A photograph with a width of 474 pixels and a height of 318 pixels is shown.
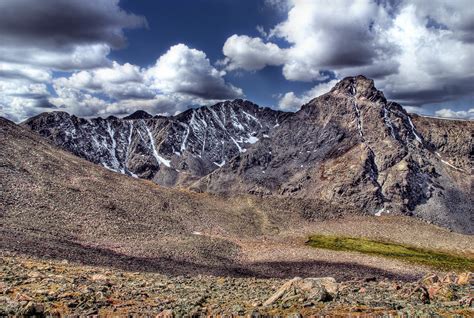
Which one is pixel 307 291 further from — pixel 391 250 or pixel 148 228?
pixel 391 250

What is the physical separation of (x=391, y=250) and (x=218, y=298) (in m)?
83.2

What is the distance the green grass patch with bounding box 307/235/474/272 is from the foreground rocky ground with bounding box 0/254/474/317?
219 ft

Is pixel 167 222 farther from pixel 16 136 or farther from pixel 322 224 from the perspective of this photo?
pixel 322 224

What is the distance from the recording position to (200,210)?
3804 inches

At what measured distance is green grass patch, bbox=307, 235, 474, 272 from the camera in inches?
3536

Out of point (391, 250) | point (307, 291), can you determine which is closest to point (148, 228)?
point (307, 291)

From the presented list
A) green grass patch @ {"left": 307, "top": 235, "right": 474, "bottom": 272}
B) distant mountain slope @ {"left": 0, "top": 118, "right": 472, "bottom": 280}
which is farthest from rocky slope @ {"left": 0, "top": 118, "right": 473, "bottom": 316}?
green grass patch @ {"left": 307, "top": 235, "right": 474, "bottom": 272}

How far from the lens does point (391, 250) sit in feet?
321

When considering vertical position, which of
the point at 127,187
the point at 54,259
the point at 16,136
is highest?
the point at 16,136

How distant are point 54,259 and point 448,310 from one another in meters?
35.6

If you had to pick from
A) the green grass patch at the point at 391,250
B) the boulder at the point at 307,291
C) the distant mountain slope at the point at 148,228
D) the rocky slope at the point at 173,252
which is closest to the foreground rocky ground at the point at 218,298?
the boulder at the point at 307,291

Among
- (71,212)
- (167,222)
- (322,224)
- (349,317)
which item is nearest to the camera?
(349,317)

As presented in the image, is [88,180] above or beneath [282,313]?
above

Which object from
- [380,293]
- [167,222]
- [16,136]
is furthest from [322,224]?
[380,293]
